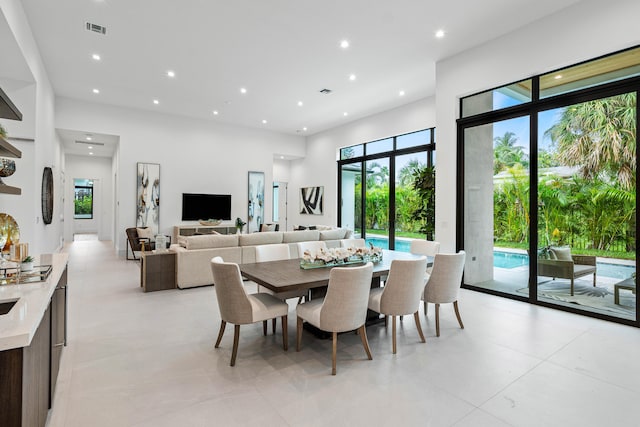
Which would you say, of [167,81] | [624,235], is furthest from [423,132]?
[167,81]

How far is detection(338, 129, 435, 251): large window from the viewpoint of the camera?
714 centimetres

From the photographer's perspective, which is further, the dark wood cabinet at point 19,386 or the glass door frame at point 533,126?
the glass door frame at point 533,126

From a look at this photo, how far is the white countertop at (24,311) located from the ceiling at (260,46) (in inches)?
148

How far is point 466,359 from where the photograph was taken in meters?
2.92

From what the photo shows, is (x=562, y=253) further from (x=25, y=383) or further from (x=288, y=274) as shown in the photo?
(x=25, y=383)

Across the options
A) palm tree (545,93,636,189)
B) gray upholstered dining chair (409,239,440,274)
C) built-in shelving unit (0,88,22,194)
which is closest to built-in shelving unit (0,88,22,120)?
built-in shelving unit (0,88,22,194)

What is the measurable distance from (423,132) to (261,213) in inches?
218

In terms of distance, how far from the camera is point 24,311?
143 cm

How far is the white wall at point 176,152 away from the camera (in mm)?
8359

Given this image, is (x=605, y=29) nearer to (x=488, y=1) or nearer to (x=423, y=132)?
(x=488, y=1)

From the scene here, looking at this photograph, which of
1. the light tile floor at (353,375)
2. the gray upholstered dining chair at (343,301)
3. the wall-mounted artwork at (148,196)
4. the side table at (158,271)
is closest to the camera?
the light tile floor at (353,375)

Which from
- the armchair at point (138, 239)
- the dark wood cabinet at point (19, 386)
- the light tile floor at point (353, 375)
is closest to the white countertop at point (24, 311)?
the dark wood cabinet at point (19, 386)

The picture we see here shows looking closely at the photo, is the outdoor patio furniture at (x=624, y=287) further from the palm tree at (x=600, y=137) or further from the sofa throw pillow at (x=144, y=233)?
the sofa throw pillow at (x=144, y=233)

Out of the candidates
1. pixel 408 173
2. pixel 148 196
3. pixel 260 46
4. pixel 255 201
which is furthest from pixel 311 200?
pixel 260 46
